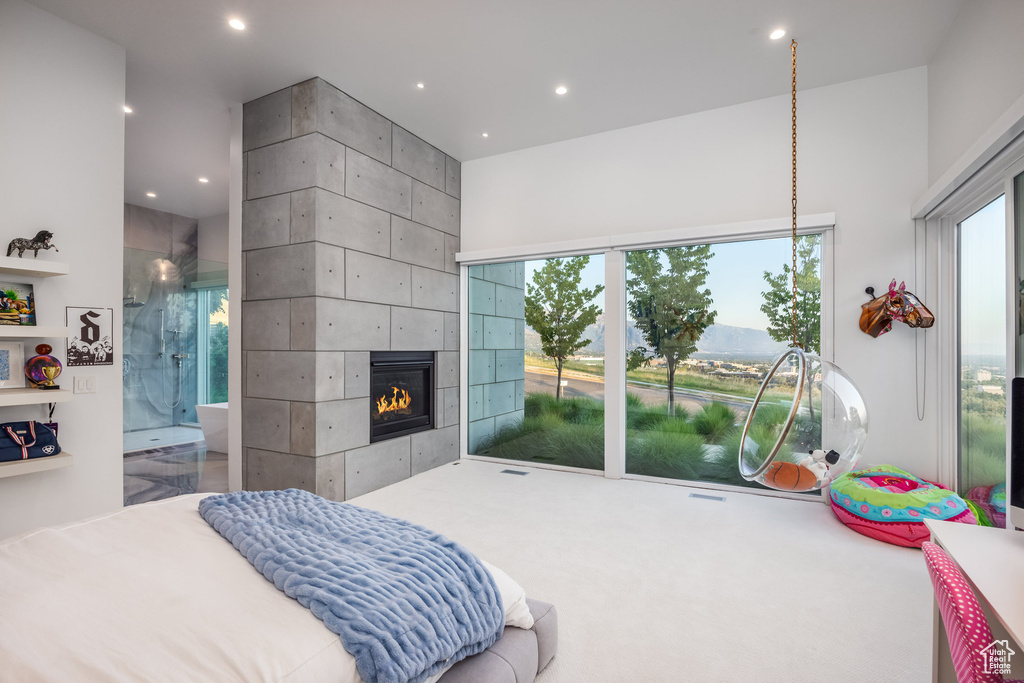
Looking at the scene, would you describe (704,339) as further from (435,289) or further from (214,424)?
(214,424)

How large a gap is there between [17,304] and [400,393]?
2.43 m

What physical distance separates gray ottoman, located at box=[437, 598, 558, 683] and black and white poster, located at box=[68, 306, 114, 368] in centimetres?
285

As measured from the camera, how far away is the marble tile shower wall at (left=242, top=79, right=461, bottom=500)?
3502 millimetres

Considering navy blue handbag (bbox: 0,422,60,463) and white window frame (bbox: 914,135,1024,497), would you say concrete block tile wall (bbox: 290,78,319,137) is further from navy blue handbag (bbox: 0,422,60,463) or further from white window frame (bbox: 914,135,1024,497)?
white window frame (bbox: 914,135,1024,497)

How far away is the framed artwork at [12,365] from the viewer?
259cm

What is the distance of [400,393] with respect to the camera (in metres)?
4.30

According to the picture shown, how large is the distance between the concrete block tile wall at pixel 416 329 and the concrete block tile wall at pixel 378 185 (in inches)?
33.3

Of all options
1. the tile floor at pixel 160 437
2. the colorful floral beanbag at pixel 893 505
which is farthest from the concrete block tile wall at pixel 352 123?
the colorful floral beanbag at pixel 893 505

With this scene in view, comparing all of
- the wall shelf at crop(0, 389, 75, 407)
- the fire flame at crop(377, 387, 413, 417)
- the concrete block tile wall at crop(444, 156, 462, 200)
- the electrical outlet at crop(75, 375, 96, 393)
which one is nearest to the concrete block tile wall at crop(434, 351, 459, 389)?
the fire flame at crop(377, 387, 413, 417)

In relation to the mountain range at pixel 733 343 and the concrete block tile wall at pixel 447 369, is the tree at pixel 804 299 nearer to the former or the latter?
the mountain range at pixel 733 343

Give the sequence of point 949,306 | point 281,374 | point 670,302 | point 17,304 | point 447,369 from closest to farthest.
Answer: point 17,304 → point 949,306 → point 281,374 → point 670,302 → point 447,369

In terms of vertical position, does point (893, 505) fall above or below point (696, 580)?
above

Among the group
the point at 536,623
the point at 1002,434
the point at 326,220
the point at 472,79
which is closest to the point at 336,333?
the point at 326,220

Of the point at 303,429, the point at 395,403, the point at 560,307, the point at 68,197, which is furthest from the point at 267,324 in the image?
the point at 560,307
